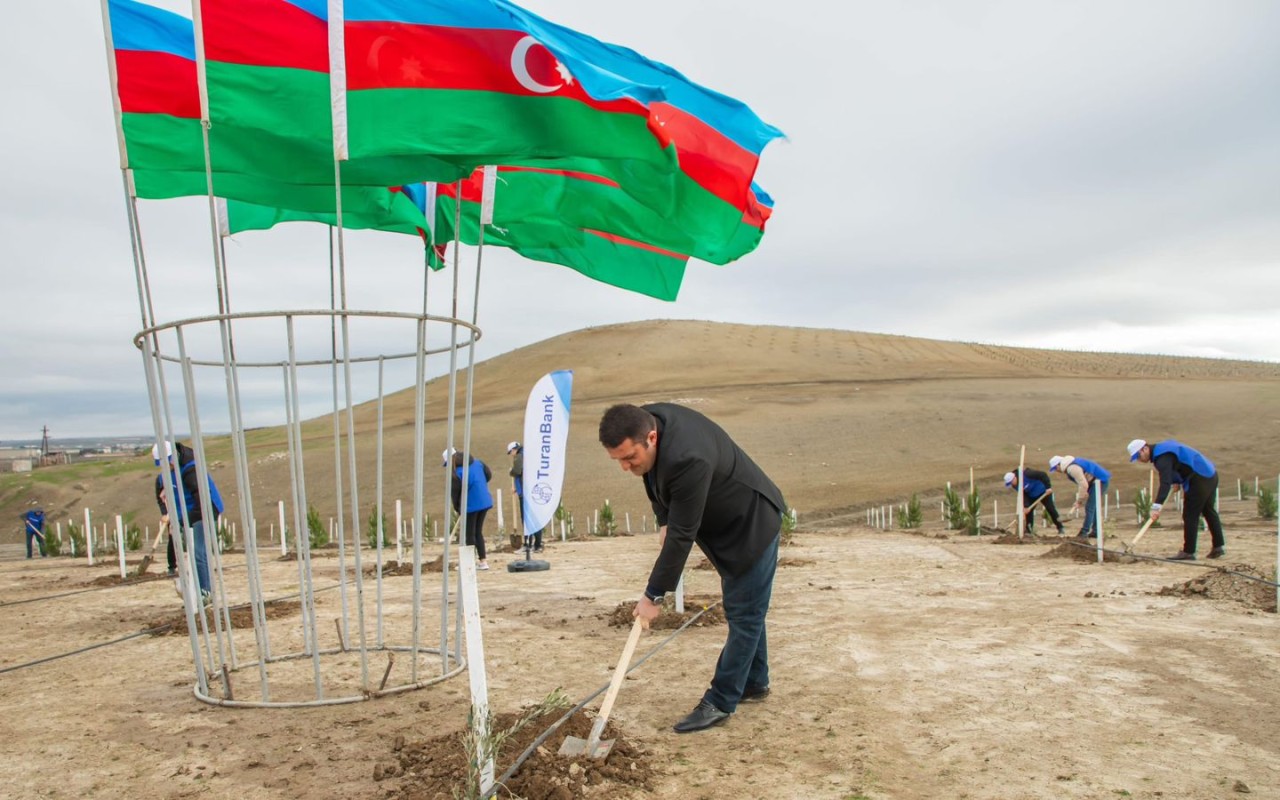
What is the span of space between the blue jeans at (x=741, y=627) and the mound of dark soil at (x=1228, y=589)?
550cm

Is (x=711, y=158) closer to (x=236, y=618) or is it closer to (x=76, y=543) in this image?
(x=236, y=618)

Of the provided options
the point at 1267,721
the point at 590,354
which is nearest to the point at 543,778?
the point at 1267,721

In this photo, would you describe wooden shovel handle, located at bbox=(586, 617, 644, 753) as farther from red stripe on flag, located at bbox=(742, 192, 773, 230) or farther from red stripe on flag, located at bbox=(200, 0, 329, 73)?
red stripe on flag, located at bbox=(742, 192, 773, 230)

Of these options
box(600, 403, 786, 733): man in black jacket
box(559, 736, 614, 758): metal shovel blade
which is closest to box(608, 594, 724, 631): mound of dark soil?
box(600, 403, 786, 733): man in black jacket

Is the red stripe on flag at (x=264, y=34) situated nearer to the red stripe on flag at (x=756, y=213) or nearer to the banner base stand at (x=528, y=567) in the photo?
the red stripe on flag at (x=756, y=213)

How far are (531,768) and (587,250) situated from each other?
4756 millimetres

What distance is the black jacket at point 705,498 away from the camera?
4.38m

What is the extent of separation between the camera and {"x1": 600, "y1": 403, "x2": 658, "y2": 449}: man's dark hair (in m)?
4.24

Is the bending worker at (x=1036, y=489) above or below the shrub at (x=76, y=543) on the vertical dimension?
above

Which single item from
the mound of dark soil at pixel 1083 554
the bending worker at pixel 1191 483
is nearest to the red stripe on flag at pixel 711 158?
the bending worker at pixel 1191 483

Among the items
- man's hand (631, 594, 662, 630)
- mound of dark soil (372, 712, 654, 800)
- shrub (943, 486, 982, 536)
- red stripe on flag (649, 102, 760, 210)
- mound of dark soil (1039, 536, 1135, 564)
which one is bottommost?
shrub (943, 486, 982, 536)

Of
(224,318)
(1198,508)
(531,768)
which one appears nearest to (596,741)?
(531,768)

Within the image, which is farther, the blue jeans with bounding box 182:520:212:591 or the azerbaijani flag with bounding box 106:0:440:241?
the blue jeans with bounding box 182:520:212:591

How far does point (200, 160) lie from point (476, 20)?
6.06ft
